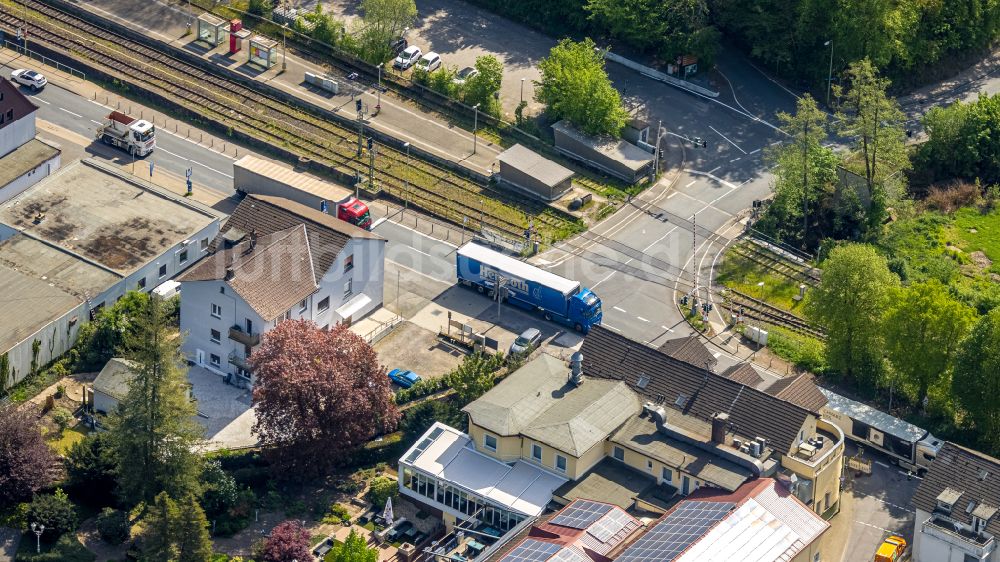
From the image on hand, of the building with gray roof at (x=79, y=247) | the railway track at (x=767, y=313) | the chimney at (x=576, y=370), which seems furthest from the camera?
the railway track at (x=767, y=313)

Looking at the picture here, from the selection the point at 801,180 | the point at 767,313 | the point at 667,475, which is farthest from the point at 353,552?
the point at 801,180

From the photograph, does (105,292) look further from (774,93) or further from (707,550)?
(774,93)

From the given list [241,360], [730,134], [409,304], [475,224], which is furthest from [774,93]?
[241,360]

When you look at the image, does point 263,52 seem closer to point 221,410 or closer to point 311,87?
point 311,87

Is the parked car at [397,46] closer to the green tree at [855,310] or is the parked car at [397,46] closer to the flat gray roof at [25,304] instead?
the flat gray roof at [25,304]

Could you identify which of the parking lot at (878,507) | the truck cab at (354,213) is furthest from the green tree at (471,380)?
the parking lot at (878,507)

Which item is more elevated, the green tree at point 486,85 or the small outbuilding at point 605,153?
the green tree at point 486,85

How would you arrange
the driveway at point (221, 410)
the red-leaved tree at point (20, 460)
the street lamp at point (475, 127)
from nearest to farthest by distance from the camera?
the red-leaved tree at point (20, 460) < the driveway at point (221, 410) < the street lamp at point (475, 127)
